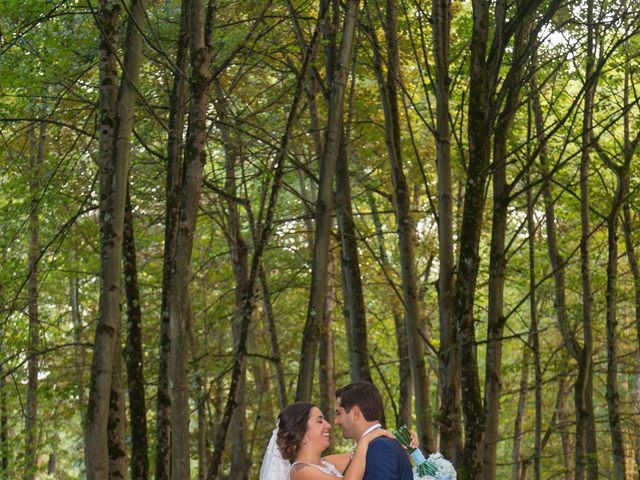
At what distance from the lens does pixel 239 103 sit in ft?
63.8

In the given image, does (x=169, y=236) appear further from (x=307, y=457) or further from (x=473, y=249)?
(x=307, y=457)

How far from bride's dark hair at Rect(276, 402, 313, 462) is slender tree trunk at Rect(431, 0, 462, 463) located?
4.60 metres

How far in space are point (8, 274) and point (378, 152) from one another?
7606mm

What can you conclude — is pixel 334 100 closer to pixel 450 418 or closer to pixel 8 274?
pixel 450 418

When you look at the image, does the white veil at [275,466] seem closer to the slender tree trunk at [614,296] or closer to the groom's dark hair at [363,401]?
the groom's dark hair at [363,401]

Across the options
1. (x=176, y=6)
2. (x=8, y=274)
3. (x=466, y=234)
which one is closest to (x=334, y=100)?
(x=466, y=234)

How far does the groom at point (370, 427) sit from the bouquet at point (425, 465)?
404 mm

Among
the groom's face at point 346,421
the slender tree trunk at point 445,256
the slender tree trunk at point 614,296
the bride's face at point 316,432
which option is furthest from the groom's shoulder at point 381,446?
the slender tree trunk at point 614,296

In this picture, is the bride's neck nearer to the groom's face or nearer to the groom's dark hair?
the groom's face

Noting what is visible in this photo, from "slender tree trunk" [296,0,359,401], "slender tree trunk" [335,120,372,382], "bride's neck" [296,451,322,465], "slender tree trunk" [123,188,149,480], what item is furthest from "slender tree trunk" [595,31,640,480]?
"bride's neck" [296,451,322,465]

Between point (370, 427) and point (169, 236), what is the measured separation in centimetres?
400

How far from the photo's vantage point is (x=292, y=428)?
5.47 metres

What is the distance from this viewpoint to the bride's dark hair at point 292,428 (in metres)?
5.46

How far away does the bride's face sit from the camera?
5.46 meters
